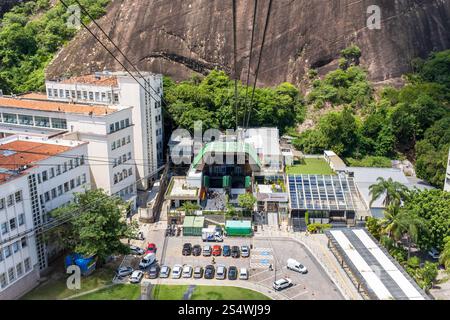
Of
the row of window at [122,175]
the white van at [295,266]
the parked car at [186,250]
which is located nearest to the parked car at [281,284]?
the white van at [295,266]

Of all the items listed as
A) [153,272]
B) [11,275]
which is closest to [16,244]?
[11,275]

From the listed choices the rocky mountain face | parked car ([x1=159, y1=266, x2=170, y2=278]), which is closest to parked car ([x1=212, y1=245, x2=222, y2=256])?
parked car ([x1=159, y1=266, x2=170, y2=278])

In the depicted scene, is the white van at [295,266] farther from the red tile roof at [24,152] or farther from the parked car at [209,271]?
the red tile roof at [24,152]

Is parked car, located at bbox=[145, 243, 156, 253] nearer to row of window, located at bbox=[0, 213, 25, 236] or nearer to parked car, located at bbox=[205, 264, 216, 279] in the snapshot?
parked car, located at bbox=[205, 264, 216, 279]

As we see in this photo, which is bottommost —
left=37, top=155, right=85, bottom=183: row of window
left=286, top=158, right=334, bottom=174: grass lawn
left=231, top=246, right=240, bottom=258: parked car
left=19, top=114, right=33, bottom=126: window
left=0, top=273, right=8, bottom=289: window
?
left=231, top=246, right=240, bottom=258: parked car

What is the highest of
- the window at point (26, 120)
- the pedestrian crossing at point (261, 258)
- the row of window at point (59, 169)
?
the window at point (26, 120)

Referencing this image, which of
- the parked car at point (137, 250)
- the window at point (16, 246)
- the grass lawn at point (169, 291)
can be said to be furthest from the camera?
the parked car at point (137, 250)
